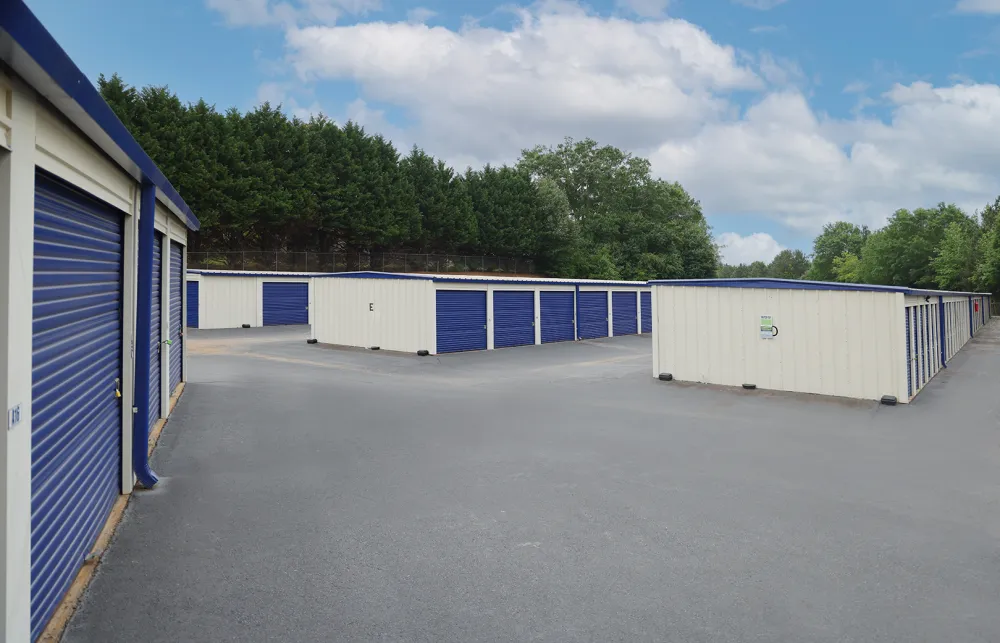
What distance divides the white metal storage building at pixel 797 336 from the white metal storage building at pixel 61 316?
36.8 ft

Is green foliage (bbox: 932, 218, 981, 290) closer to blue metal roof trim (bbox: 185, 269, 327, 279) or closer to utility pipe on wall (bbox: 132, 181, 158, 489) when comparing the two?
blue metal roof trim (bbox: 185, 269, 327, 279)

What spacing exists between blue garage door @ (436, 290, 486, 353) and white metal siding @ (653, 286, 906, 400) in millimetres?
7578

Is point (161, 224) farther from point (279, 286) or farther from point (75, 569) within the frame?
point (279, 286)

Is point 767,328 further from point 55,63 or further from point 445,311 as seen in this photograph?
point 55,63

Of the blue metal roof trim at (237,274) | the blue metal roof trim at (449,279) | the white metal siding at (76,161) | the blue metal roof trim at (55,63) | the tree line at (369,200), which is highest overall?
the tree line at (369,200)

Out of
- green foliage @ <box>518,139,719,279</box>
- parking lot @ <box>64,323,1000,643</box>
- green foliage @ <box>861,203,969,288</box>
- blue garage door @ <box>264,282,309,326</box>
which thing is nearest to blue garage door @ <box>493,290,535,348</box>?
parking lot @ <box>64,323,1000,643</box>

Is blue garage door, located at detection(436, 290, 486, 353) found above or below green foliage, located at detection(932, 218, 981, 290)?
below

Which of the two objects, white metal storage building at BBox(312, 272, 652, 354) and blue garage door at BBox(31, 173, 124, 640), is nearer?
blue garage door at BBox(31, 173, 124, 640)

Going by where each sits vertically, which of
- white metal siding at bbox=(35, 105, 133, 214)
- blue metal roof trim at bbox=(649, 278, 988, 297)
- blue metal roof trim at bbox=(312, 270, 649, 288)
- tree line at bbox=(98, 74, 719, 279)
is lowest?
blue metal roof trim at bbox=(649, 278, 988, 297)

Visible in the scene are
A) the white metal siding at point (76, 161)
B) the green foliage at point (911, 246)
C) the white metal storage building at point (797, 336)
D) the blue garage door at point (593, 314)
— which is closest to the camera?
the white metal siding at point (76, 161)

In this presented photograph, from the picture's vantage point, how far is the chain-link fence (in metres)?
38.7

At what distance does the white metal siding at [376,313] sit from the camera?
20.5m

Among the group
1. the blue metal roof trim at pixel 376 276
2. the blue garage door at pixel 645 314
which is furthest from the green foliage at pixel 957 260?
the blue metal roof trim at pixel 376 276

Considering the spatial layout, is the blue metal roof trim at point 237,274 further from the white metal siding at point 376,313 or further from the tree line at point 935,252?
the tree line at point 935,252
